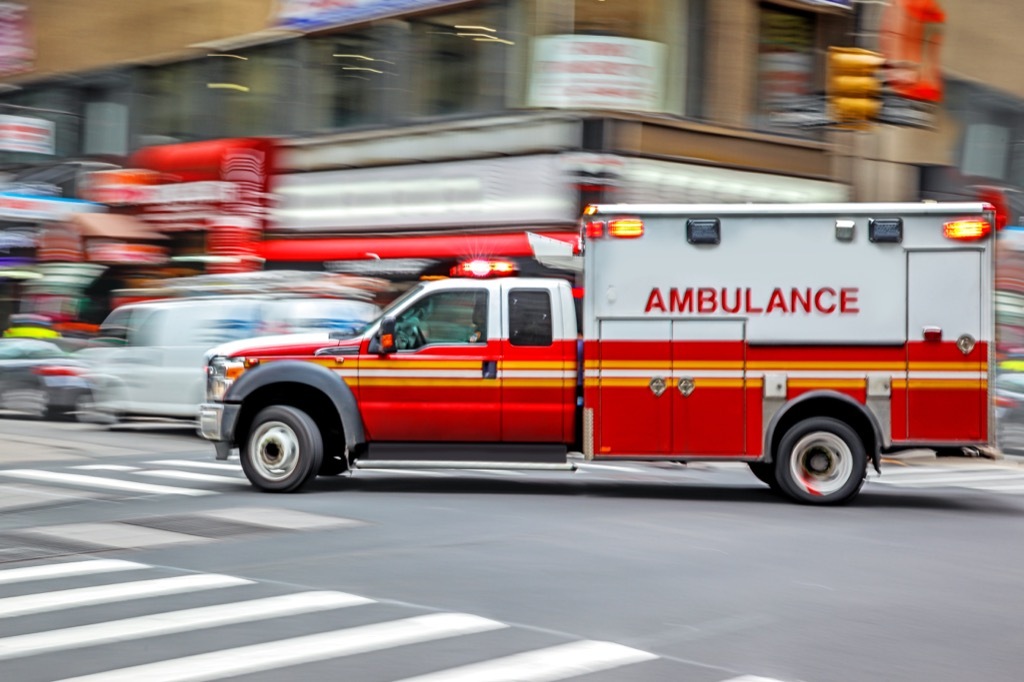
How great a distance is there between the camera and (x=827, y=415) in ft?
42.2

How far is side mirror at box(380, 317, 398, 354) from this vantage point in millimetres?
12750

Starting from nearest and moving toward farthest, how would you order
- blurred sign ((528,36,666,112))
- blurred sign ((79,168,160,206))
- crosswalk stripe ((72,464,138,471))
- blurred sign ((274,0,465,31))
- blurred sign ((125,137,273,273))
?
crosswalk stripe ((72,464,138,471)), blurred sign ((528,36,666,112)), blurred sign ((274,0,465,31)), blurred sign ((125,137,273,273)), blurred sign ((79,168,160,206))

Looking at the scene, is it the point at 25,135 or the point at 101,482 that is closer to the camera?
the point at 101,482

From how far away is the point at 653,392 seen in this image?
12656 mm

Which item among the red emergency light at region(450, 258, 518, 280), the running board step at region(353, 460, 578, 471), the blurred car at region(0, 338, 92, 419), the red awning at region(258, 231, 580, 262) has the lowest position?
the running board step at region(353, 460, 578, 471)

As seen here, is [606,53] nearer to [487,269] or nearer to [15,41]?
[487,269]

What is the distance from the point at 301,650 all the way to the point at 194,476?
A: 853 centimetres

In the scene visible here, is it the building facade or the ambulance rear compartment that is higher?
the building facade

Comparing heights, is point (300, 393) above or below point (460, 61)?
below

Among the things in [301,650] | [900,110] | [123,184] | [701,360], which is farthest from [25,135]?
[301,650]

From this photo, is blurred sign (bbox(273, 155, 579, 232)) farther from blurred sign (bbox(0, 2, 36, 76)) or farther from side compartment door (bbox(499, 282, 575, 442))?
blurred sign (bbox(0, 2, 36, 76))

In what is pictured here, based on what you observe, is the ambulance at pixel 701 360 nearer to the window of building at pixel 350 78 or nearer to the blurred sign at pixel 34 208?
the window of building at pixel 350 78

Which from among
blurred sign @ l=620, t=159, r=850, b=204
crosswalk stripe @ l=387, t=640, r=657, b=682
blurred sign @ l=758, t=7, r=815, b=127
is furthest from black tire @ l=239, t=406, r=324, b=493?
blurred sign @ l=758, t=7, r=815, b=127

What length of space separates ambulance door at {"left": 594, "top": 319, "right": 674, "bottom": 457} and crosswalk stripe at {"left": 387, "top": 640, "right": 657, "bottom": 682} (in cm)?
599
